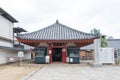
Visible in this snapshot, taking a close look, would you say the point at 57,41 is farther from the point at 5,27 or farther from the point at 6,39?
Result: the point at 5,27

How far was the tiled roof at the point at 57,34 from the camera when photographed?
2722cm

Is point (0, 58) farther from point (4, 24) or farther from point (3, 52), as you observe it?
point (4, 24)

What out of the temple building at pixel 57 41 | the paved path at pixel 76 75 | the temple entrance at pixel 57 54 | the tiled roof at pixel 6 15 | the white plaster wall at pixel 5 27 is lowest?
the paved path at pixel 76 75

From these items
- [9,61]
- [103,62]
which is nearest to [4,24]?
[9,61]

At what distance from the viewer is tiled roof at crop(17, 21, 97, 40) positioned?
27219 mm

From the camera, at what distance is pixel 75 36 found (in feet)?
90.7

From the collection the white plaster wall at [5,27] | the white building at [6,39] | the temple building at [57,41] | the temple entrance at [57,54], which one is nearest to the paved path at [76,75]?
the temple building at [57,41]

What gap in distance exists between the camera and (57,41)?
26844 millimetres

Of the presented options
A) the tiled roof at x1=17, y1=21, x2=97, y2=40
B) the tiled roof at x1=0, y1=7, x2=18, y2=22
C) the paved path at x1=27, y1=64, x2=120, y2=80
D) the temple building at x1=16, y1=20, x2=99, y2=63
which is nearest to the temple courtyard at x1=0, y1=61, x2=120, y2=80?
the paved path at x1=27, y1=64, x2=120, y2=80

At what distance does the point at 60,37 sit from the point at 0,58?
23.4 ft

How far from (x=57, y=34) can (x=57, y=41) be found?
1698mm

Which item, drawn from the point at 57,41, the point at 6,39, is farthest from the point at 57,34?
the point at 6,39

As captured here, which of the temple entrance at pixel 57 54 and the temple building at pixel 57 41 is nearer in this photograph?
the temple building at pixel 57 41

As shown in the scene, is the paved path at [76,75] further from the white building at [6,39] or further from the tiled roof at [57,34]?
the white building at [6,39]
